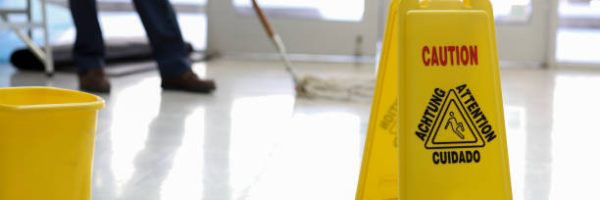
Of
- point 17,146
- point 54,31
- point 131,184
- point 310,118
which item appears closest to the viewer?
point 17,146

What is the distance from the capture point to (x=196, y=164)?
2.23 metres

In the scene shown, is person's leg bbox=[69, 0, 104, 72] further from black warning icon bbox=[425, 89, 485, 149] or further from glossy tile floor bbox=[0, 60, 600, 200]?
black warning icon bbox=[425, 89, 485, 149]

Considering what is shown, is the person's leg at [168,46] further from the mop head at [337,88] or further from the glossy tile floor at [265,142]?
the mop head at [337,88]

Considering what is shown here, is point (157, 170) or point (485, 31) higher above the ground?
point (485, 31)

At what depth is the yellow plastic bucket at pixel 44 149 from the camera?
1404 millimetres

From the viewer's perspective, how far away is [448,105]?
4.79 ft

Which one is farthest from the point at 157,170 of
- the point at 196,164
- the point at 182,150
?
the point at 182,150

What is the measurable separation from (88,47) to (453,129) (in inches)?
93.1

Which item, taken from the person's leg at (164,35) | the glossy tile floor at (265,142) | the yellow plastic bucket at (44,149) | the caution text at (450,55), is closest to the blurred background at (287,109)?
the glossy tile floor at (265,142)

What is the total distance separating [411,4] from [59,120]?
560 millimetres

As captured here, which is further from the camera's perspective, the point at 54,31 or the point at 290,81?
the point at 54,31

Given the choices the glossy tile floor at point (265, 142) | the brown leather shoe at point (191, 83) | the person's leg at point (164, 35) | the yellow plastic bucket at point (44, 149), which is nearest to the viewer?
the yellow plastic bucket at point (44, 149)

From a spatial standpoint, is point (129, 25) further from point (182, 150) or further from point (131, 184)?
point (131, 184)

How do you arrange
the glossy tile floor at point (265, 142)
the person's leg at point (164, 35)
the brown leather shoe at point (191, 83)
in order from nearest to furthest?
the glossy tile floor at point (265, 142) → the person's leg at point (164, 35) → the brown leather shoe at point (191, 83)
